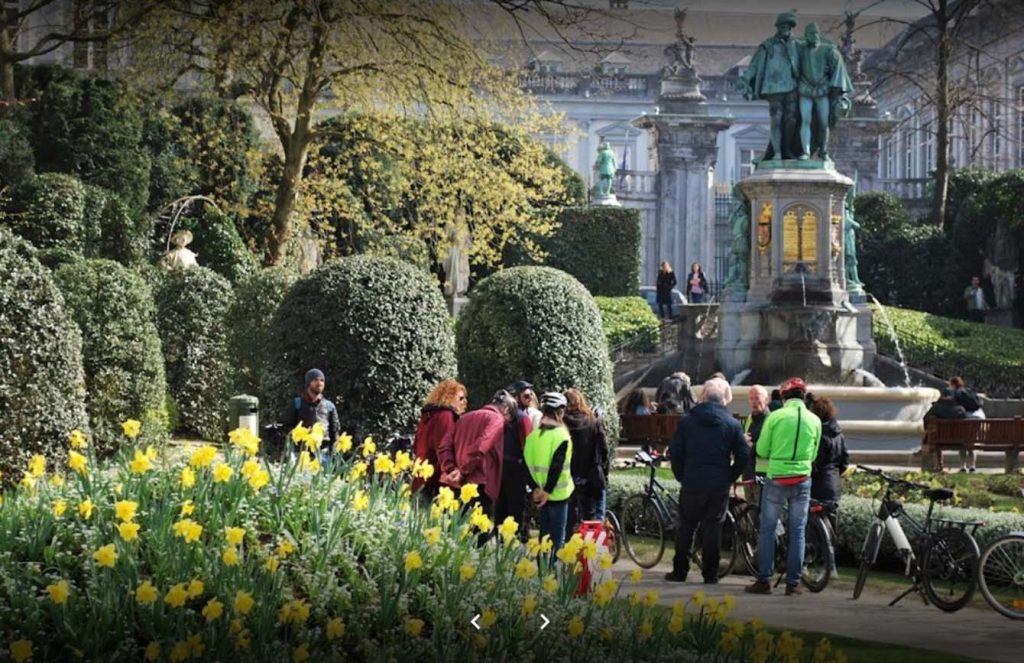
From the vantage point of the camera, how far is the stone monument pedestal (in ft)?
92.2

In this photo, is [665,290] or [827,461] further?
[665,290]

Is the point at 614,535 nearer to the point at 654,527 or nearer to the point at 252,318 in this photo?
the point at 654,527

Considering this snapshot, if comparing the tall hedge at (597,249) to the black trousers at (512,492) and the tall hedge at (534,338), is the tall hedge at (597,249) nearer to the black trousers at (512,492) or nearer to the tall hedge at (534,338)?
the tall hedge at (534,338)

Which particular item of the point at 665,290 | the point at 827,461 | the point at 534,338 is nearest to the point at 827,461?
the point at 827,461

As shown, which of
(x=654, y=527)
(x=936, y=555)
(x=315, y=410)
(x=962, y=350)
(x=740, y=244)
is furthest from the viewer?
(x=962, y=350)

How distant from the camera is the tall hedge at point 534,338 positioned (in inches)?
646

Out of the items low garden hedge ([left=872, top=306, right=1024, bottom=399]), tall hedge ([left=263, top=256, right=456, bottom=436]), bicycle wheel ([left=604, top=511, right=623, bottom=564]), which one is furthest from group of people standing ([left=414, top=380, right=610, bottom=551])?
low garden hedge ([left=872, top=306, right=1024, bottom=399])

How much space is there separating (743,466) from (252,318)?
10079mm

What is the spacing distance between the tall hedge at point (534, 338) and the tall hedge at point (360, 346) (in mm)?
756

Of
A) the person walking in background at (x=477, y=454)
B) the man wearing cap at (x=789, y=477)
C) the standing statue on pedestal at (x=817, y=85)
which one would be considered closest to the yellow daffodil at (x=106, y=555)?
the person walking in background at (x=477, y=454)

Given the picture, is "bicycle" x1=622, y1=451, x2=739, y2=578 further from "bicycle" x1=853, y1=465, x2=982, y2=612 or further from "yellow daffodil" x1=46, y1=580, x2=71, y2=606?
"yellow daffodil" x1=46, y1=580, x2=71, y2=606

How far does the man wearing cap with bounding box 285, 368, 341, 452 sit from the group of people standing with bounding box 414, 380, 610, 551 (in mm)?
1387

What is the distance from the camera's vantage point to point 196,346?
915 inches

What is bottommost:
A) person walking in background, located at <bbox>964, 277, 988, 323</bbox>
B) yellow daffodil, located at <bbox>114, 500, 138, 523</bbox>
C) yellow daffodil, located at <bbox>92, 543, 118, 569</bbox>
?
yellow daffodil, located at <bbox>92, 543, 118, 569</bbox>
